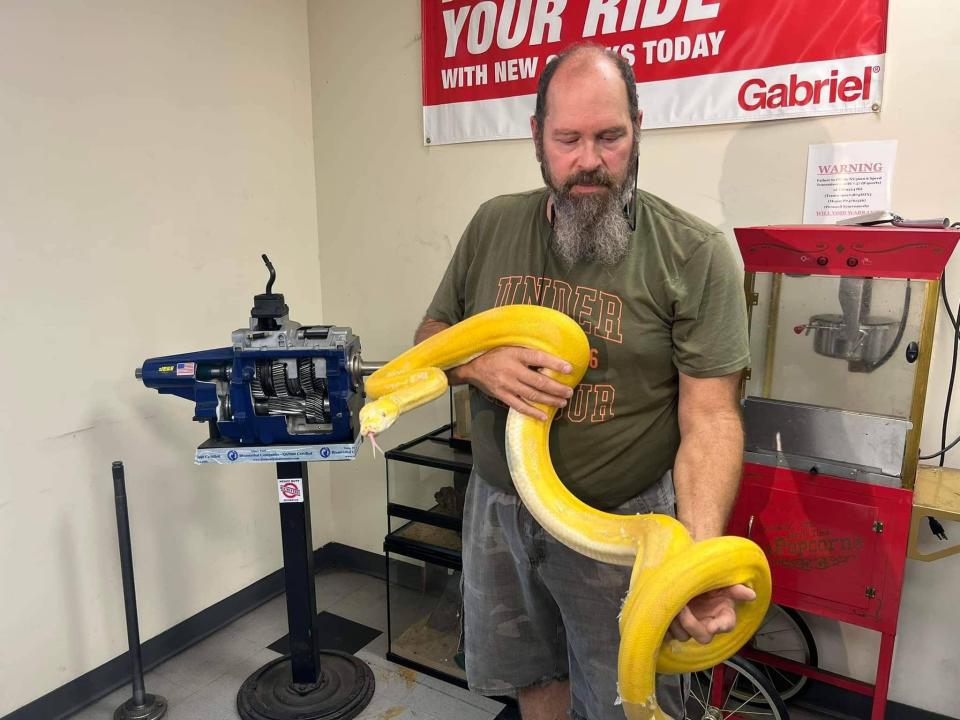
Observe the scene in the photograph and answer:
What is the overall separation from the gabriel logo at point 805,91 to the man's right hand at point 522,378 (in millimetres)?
1372

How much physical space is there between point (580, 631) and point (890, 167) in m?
1.64

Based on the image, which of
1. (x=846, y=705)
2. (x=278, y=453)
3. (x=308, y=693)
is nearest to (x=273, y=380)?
(x=278, y=453)

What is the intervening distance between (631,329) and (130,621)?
6.61 feet

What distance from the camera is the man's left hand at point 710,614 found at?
1116mm

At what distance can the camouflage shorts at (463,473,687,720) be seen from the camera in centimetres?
150

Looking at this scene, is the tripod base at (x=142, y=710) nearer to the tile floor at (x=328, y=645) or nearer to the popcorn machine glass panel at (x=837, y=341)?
the tile floor at (x=328, y=645)

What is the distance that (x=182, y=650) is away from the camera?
2.77 meters

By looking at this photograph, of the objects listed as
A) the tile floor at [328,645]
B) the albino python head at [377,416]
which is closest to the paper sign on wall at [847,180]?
the albino python head at [377,416]

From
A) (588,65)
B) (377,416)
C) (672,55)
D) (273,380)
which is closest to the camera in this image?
(377,416)

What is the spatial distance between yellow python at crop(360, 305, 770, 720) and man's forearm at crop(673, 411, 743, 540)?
18 cm

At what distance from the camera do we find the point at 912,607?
2.19 metres

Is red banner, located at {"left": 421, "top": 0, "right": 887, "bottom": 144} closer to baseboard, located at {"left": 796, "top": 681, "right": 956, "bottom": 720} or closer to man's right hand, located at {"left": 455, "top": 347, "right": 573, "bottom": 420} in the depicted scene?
man's right hand, located at {"left": 455, "top": 347, "right": 573, "bottom": 420}

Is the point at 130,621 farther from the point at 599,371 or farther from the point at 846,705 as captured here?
the point at 846,705

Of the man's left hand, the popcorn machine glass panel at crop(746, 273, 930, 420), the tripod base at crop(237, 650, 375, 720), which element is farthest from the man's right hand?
the tripod base at crop(237, 650, 375, 720)
